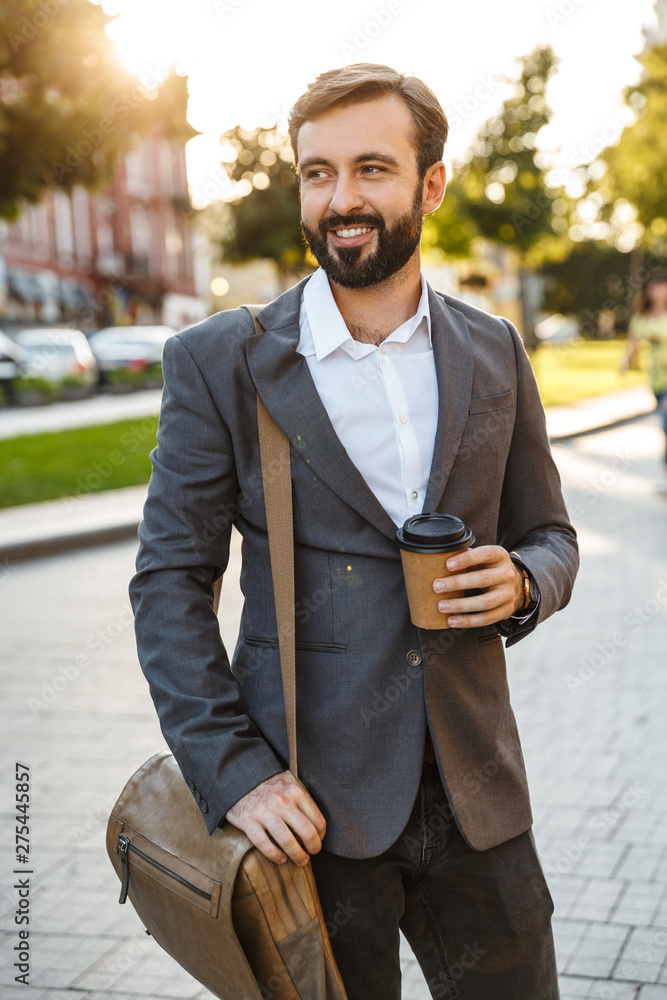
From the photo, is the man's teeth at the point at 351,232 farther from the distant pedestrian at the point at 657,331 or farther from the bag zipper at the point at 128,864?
the distant pedestrian at the point at 657,331

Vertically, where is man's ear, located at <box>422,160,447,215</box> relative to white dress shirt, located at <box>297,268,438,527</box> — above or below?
above

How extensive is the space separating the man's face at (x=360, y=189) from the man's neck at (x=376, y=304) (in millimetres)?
51

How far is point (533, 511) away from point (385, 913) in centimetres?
78

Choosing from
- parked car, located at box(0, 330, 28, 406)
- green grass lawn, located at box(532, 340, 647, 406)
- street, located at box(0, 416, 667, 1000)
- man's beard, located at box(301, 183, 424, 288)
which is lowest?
green grass lawn, located at box(532, 340, 647, 406)

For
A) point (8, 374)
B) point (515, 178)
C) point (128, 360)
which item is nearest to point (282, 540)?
point (515, 178)

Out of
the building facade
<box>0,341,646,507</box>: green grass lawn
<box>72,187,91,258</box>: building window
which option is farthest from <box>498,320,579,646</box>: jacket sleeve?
<box>72,187,91,258</box>: building window

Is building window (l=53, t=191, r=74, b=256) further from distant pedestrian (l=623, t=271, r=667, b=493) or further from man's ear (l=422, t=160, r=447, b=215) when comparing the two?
man's ear (l=422, t=160, r=447, b=215)

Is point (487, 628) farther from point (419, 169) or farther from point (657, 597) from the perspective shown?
point (657, 597)

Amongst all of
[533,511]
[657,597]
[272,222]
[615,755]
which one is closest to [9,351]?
[272,222]

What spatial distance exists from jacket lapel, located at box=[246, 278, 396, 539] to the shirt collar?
1.7 inches

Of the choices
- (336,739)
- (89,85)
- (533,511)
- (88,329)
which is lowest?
(88,329)

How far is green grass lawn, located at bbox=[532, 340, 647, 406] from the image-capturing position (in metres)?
23.9

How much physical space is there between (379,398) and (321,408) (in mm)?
124

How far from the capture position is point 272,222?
2655cm
